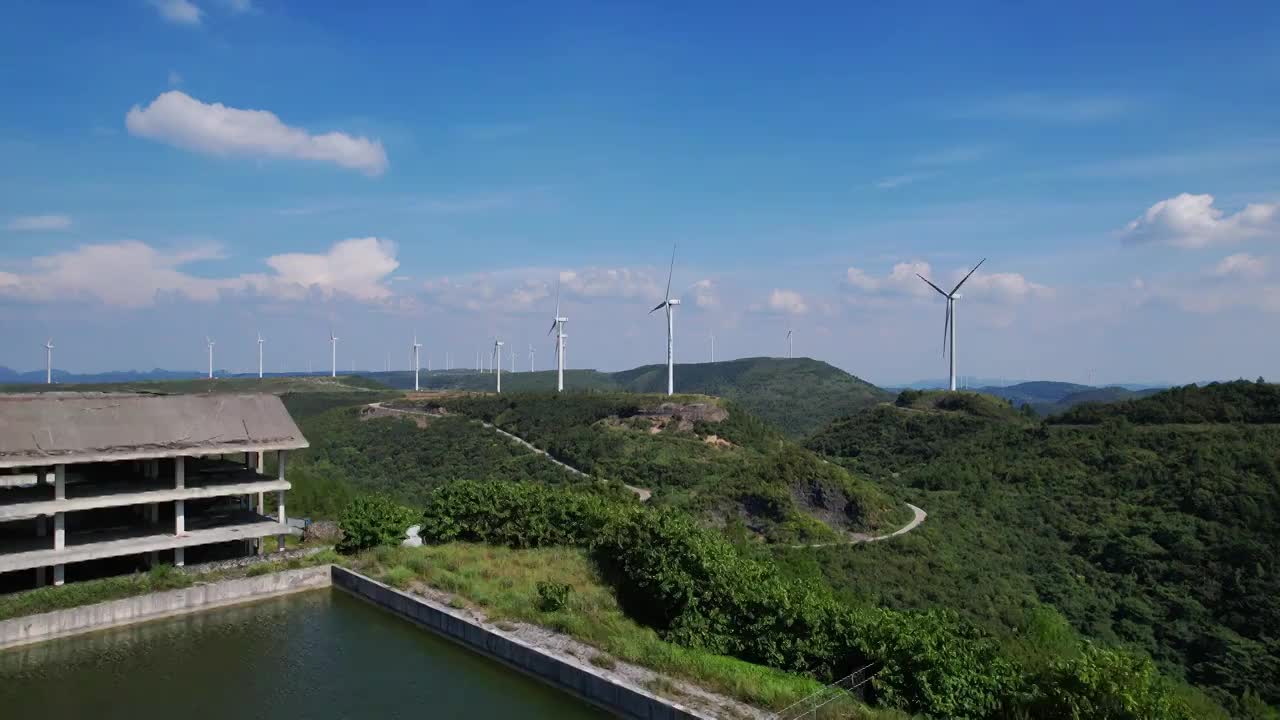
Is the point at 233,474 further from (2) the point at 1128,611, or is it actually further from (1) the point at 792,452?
(2) the point at 1128,611

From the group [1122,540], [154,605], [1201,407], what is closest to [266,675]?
[154,605]

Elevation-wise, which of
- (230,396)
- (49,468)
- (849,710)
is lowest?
(849,710)

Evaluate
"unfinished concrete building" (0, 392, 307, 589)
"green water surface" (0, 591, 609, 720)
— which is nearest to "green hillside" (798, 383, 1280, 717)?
"green water surface" (0, 591, 609, 720)

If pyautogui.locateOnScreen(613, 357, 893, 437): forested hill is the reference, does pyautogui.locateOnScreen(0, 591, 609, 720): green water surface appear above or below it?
below

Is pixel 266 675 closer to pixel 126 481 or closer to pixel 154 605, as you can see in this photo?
pixel 154 605

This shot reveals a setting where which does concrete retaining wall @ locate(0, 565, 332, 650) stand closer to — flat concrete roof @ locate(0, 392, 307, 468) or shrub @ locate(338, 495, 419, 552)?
shrub @ locate(338, 495, 419, 552)

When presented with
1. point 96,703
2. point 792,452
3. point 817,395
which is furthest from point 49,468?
point 817,395

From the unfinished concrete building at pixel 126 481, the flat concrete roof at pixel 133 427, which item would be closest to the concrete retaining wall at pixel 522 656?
the unfinished concrete building at pixel 126 481

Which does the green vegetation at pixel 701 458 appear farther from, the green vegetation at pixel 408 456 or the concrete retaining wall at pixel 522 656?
the concrete retaining wall at pixel 522 656
